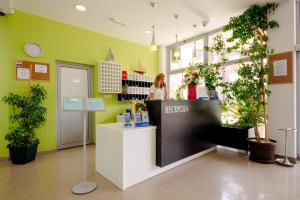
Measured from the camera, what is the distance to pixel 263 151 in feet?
10.6

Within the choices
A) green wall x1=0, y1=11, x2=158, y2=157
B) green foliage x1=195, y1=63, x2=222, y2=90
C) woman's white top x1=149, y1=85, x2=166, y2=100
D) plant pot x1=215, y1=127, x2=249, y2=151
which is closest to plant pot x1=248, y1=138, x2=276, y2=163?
plant pot x1=215, y1=127, x2=249, y2=151

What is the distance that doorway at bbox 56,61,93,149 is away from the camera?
168 inches

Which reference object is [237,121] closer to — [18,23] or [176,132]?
[176,132]

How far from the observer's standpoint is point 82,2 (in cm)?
341

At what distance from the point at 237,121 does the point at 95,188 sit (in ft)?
11.1

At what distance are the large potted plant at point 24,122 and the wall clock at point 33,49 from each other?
0.75 metres

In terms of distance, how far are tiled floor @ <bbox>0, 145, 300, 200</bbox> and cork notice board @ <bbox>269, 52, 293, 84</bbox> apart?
66.2 inches

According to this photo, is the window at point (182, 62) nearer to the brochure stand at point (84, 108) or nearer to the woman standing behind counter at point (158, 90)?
the woman standing behind counter at point (158, 90)

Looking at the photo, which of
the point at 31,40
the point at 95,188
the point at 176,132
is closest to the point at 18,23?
the point at 31,40

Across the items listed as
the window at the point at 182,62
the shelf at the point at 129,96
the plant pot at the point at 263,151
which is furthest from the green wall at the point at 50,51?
the plant pot at the point at 263,151

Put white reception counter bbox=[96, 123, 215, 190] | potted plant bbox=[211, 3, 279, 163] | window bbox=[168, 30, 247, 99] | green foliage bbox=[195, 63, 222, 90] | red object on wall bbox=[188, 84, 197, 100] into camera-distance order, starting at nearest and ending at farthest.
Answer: white reception counter bbox=[96, 123, 215, 190]
potted plant bbox=[211, 3, 279, 163]
red object on wall bbox=[188, 84, 197, 100]
green foliage bbox=[195, 63, 222, 90]
window bbox=[168, 30, 247, 99]

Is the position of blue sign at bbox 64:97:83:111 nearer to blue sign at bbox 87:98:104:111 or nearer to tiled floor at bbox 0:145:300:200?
blue sign at bbox 87:98:104:111

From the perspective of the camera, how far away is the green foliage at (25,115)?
10.7ft

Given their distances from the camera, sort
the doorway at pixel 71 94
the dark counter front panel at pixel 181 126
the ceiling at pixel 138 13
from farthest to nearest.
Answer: the doorway at pixel 71 94 → the ceiling at pixel 138 13 → the dark counter front panel at pixel 181 126
